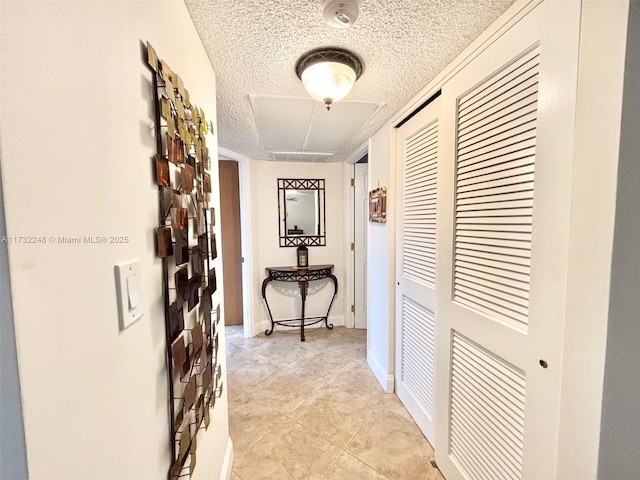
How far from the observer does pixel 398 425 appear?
5.75 ft

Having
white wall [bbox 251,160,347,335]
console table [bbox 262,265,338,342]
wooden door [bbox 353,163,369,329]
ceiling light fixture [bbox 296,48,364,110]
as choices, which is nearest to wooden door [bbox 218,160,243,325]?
white wall [bbox 251,160,347,335]

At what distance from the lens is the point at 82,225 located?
0.42m

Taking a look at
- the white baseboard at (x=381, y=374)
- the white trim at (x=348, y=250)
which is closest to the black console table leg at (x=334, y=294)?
the white trim at (x=348, y=250)

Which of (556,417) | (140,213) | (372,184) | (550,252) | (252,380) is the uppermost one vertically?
(372,184)

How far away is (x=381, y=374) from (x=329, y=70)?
2171mm

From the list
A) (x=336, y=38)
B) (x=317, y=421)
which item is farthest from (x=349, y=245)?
(x=336, y=38)

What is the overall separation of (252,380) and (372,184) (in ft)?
6.52

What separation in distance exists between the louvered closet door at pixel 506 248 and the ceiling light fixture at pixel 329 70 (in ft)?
1.68

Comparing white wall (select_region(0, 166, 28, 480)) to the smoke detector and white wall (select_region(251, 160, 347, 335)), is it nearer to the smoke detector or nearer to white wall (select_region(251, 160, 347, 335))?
the smoke detector

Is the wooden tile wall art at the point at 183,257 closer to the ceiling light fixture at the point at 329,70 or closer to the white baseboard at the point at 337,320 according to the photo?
the ceiling light fixture at the point at 329,70

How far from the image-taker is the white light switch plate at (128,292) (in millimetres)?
509

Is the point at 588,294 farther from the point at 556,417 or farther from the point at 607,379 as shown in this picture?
the point at 556,417

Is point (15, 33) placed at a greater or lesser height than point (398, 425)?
greater

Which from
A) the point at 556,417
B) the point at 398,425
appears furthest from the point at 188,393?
the point at 398,425
